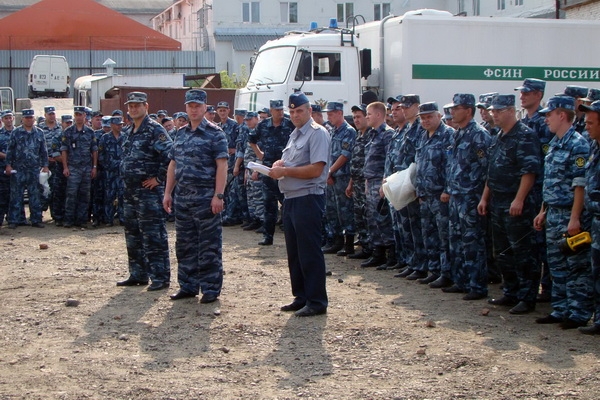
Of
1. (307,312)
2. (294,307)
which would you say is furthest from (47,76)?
(307,312)

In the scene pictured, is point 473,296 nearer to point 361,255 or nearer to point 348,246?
point 361,255

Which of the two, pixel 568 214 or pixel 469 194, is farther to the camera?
pixel 469 194

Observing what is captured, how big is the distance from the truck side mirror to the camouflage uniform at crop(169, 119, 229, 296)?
8.69 metres

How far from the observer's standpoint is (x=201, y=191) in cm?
785

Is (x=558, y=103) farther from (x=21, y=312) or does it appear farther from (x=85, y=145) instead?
(x=85, y=145)

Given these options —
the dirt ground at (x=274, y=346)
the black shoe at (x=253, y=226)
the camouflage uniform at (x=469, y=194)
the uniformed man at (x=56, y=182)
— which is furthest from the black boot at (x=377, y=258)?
the uniformed man at (x=56, y=182)

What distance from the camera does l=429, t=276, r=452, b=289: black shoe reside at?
873cm

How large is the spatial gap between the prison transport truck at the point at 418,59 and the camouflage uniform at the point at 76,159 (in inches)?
147

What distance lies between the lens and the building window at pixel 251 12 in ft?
170

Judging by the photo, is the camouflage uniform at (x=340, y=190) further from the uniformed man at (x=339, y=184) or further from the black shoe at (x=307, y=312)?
the black shoe at (x=307, y=312)

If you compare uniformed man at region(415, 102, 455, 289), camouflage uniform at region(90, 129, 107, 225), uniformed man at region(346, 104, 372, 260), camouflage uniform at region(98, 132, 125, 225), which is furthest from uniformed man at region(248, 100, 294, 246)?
camouflage uniform at region(90, 129, 107, 225)

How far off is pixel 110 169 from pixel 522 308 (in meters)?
9.19

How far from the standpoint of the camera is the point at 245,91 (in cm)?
1741

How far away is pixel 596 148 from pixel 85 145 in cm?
1017
